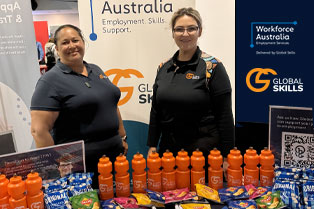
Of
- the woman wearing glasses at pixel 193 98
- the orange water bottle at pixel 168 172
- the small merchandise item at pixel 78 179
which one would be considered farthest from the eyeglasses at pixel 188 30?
the small merchandise item at pixel 78 179

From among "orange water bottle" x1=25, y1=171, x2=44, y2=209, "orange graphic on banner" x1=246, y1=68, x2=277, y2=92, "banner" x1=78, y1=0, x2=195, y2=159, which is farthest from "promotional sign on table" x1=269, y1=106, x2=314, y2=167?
"orange graphic on banner" x1=246, y1=68, x2=277, y2=92

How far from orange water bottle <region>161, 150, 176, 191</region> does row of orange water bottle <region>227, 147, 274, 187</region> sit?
0.88 ft

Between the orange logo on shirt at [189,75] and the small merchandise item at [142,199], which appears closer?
the small merchandise item at [142,199]

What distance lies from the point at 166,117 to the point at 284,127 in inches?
27.0

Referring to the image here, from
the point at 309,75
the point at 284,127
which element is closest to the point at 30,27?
the point at 284,127

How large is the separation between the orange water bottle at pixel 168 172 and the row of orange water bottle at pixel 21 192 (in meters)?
0.54

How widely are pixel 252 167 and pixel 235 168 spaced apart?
8cm

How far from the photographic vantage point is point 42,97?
1.69m

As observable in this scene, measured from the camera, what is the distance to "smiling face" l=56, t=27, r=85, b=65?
70.1 inches

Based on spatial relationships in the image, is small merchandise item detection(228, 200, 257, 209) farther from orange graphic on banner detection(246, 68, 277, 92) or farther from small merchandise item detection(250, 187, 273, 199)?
orange graphic on banner detection(246, 68, 277, 92)

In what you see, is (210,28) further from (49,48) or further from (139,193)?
(49,48)

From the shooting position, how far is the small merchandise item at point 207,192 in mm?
1281

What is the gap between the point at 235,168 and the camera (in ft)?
4.54

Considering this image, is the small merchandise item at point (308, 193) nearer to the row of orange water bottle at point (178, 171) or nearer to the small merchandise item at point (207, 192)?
the row of orange water bottle at point (178, 171)
